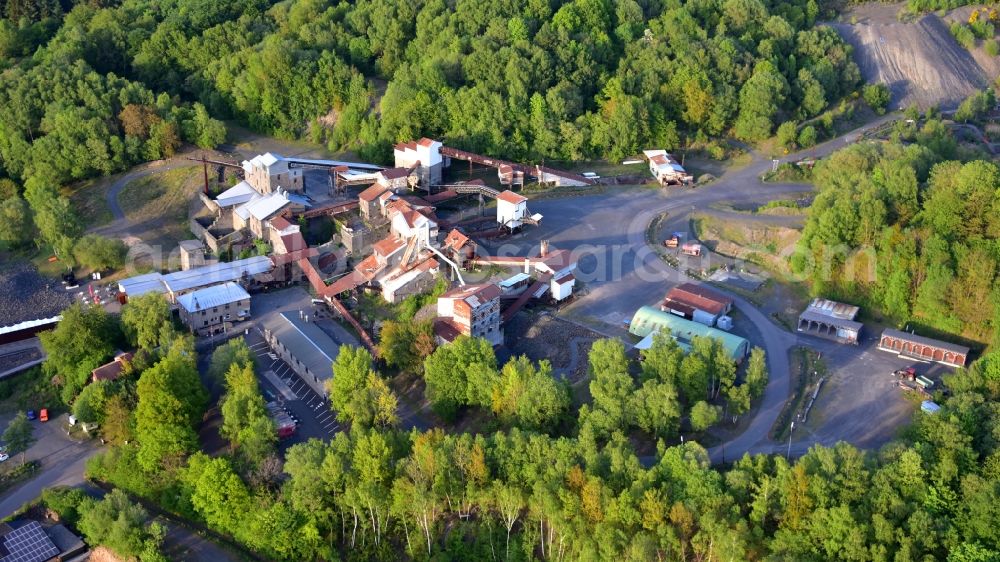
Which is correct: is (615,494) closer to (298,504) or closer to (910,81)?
(298,504)

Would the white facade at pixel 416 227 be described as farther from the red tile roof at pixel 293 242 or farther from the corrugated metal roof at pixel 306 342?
the corrugated metal roof at pixel 306 342

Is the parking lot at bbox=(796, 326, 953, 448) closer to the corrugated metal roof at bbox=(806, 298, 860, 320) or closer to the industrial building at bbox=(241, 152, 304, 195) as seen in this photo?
the corrugated metal roof at bbox=(806, 298, 860, 320)

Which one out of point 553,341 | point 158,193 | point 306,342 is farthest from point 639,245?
point 158,193

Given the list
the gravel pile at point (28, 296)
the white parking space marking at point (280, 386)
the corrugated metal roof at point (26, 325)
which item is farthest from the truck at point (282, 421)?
the gravel pile at point (28, 296)

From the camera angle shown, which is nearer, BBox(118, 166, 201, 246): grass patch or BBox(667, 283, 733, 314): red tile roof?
BBox(667, 283, 733, 314): red tile roof

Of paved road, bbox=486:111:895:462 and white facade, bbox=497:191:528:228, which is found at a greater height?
white facade, bbox=497:191:528:228

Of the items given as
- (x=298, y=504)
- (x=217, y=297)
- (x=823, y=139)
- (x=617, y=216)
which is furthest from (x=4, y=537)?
(x=823, y=139)

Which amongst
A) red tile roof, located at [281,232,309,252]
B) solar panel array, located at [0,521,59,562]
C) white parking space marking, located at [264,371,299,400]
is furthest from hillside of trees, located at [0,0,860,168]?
solar panel array, located at [0,521,59,562]
